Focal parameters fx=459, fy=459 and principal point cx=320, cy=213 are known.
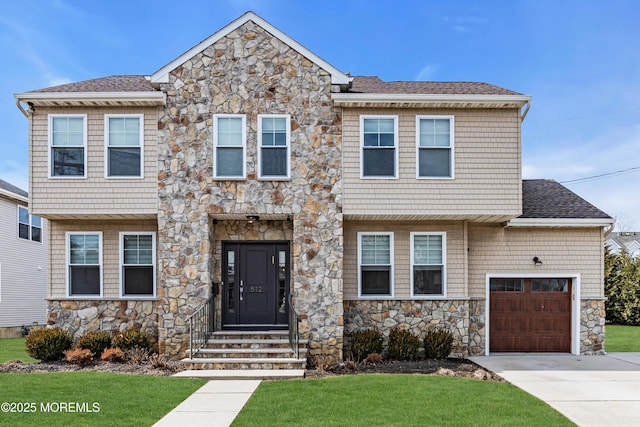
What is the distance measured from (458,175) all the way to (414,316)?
375 centimetres

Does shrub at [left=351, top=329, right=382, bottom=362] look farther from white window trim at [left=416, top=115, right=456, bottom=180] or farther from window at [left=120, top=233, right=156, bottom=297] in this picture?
window at [left=120, top=233, right=156, bottom=297]

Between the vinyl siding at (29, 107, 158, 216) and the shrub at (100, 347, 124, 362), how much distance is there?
10.6 feet

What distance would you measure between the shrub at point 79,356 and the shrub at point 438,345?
7990mm

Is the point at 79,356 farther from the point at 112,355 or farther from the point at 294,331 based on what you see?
the point at 294,331

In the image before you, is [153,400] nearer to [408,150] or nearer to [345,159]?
[345,159]

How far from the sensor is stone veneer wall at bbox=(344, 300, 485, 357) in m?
11.8

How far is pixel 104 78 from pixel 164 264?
613 cm

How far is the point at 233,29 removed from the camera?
36.1 feet

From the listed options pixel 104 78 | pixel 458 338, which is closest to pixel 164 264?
pixel 104 78

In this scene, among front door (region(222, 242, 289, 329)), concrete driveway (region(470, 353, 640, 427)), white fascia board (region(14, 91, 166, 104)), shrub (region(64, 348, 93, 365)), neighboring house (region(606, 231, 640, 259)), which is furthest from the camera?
neighboring house (region(606, 231, 640, 259))

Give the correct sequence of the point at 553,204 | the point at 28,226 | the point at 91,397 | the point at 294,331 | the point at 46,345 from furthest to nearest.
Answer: the point at 28,226 < the point at 553,204 < the point at 46,345 < the point at 294,331 < the point at 91,397

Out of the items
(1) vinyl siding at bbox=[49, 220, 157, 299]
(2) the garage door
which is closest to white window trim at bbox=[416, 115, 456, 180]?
(2) the garage door

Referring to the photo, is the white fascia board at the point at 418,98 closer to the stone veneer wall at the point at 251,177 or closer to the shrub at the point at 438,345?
the stone veneer wall at the point at 251,177

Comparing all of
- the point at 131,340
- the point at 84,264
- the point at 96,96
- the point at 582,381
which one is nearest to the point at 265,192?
the point at 96,96
